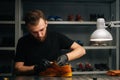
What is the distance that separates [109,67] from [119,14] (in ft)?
2.72

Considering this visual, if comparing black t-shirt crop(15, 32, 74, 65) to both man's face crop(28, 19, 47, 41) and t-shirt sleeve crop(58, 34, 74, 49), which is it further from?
man's face crop(28, 19, 47, 41)

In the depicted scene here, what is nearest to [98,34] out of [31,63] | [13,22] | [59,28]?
[31,63]

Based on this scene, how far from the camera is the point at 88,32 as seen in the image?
360 cm

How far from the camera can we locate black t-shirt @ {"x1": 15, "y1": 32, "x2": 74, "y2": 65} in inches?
77.4

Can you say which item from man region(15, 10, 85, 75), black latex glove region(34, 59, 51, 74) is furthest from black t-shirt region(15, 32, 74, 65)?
black latex glove region(34, 59, 51, 74)

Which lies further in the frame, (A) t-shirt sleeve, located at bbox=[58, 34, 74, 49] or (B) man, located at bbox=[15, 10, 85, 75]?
(A) t-shirt sleeve, located at bbox=[58, 34, 74, 49]

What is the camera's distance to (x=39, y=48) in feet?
6.55

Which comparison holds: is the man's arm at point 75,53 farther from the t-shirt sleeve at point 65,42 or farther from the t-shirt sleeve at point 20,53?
the t-shirt sleeve at point 20,53

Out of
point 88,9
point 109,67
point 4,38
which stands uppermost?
point 88,9

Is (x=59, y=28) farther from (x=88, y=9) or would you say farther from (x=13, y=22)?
(x=13, y=22)

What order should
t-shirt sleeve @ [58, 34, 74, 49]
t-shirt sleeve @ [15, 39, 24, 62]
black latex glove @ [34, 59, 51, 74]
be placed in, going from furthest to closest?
t-shirt sleeve @ [58, 34, 74, 49], t-shirt sleeve @ [15, 39, 24, 62], black latex glove @ [34, 59, 51, 74]

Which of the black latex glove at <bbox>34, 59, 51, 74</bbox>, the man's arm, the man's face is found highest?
the man's face

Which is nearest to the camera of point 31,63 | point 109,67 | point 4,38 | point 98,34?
point 98,34

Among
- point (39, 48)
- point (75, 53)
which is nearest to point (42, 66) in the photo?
point (39, 48)
